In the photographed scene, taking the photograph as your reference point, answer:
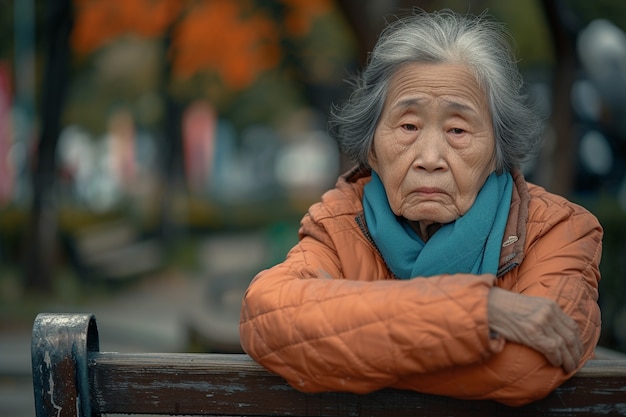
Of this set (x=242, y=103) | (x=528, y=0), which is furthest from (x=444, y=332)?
(x=242, y=103)

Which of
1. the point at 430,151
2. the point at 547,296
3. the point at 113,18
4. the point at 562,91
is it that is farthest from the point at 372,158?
the point at 113,18

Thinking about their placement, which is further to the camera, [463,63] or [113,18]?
[113,18]

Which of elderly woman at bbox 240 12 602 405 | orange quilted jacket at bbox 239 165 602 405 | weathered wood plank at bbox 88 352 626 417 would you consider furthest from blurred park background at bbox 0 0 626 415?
weathered wood plank at bbox 88 352 626 417

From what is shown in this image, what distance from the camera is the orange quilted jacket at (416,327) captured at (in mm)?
1709

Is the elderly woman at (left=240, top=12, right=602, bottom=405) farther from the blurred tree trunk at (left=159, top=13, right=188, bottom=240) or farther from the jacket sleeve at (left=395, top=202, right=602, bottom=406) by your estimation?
the blurred tree trunk at (left=159, top=13, right=188, bottom=240)

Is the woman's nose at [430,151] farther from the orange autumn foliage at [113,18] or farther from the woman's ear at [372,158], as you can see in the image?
the orange autumn foliage at [113,18]

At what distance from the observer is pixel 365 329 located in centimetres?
174

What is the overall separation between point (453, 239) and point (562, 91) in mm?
6923

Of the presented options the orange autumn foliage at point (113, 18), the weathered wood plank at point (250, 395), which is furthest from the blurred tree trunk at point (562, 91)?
the orange autumn foliage at point (113, 18)

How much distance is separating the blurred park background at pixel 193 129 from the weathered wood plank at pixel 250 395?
1048 millimetres

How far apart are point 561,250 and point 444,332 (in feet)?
1.56

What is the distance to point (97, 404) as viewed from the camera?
200 centimetres

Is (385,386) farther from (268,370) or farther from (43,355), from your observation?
(43,355)

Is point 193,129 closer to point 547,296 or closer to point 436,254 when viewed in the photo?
point 436,254
